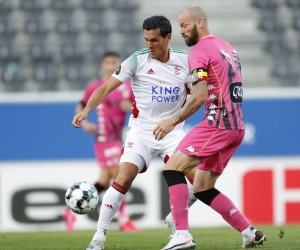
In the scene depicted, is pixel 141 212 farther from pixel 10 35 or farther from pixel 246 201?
pixel 10 35

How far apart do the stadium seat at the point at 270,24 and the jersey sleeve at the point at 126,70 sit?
24.5ft

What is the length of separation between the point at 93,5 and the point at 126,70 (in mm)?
A: 7511

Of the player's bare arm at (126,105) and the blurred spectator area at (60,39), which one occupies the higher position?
the blurred spectator area at (60,39)

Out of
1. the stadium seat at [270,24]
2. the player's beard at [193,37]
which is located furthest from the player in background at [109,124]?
the stadium seat at [270,24]

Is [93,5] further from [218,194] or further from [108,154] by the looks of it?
[218,194]

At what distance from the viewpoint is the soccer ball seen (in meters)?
6.84

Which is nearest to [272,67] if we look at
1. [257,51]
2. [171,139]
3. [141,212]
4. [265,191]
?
[257,51]

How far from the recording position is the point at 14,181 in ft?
35.9

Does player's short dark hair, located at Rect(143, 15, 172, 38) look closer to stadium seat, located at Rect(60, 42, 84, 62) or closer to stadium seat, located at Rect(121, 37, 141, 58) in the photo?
stadium seat, located at Rect(121, 37, 141, 58)

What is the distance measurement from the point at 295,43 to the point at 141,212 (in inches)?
190

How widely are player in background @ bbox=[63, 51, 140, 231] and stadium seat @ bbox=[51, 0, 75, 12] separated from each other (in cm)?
376

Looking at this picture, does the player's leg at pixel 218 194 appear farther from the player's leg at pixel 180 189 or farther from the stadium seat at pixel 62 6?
the stadium seat at pixel 62 6

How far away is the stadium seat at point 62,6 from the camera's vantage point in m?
13.7

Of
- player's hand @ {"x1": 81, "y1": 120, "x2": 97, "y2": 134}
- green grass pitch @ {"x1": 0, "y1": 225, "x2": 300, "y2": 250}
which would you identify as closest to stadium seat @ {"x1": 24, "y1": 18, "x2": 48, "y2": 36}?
player's hand @ {"x1": 81, "y1": 120, "x2": 97, "y2": 134}
